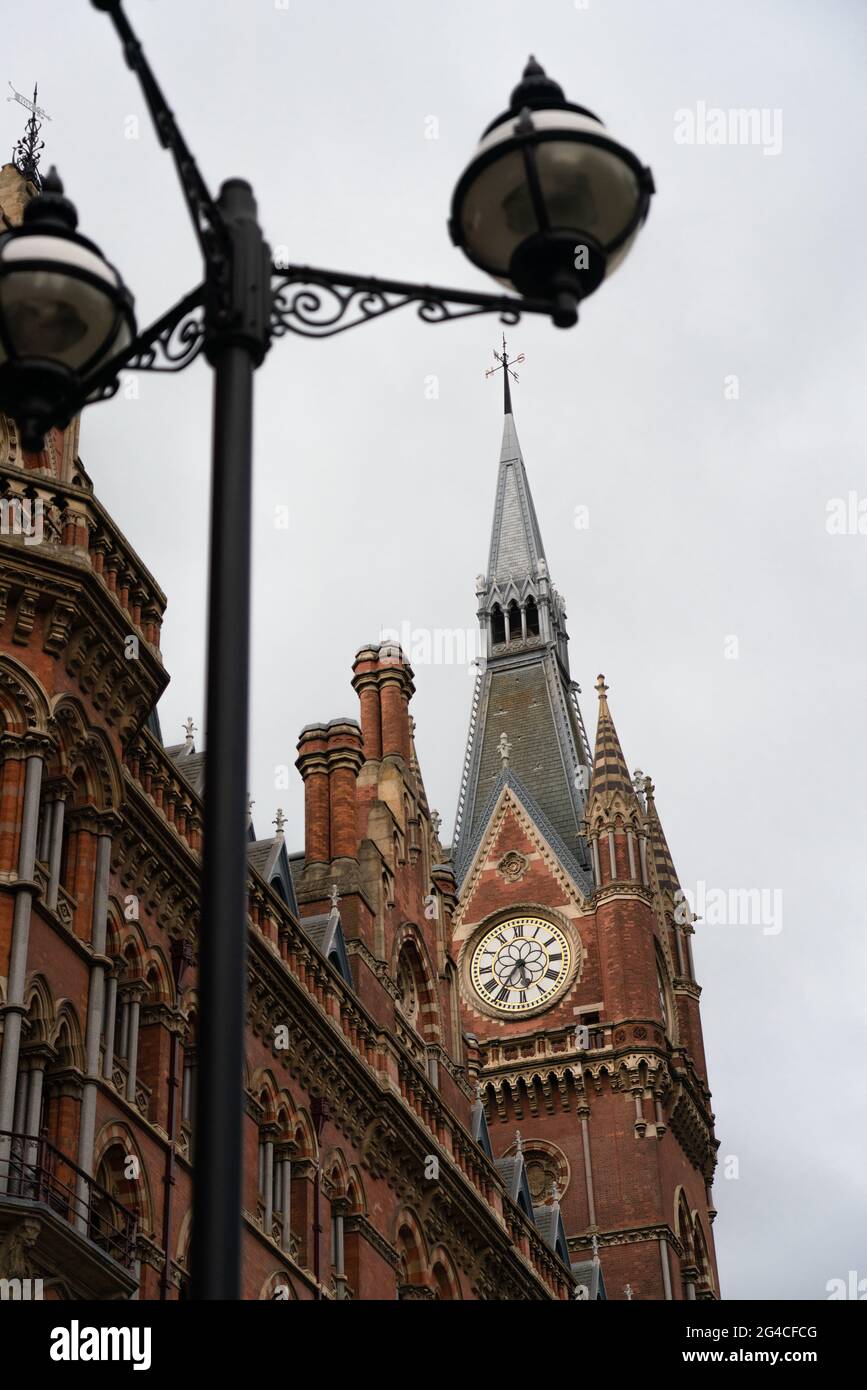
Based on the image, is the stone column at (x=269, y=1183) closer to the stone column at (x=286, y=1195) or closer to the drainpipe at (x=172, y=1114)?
the stone column at (x=286, y=1195)

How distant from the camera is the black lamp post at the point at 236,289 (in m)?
8.24

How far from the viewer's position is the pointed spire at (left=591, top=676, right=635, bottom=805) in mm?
72312

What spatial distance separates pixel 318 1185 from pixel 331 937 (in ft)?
15.6

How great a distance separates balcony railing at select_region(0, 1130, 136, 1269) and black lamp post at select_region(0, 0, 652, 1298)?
13.0m

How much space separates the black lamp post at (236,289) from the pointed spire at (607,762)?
62.9 meters

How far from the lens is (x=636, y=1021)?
65875 millimetres

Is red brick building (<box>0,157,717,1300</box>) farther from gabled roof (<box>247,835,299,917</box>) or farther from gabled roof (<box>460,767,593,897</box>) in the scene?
gabled roof (<box>460,767,593,897</box>)

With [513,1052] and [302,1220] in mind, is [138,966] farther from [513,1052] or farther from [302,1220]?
[513,1052]

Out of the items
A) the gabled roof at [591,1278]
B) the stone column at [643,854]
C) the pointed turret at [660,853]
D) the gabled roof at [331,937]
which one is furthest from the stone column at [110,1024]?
the pointed turret at [660,853]

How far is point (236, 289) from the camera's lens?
350 inches

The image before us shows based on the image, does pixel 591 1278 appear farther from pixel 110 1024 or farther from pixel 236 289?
pixel 236 289

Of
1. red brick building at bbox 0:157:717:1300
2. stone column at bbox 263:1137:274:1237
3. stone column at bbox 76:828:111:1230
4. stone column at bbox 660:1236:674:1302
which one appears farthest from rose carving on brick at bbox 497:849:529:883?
stone column at bbox 76:828:111:1230

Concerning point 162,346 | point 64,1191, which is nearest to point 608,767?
point 64,1191
